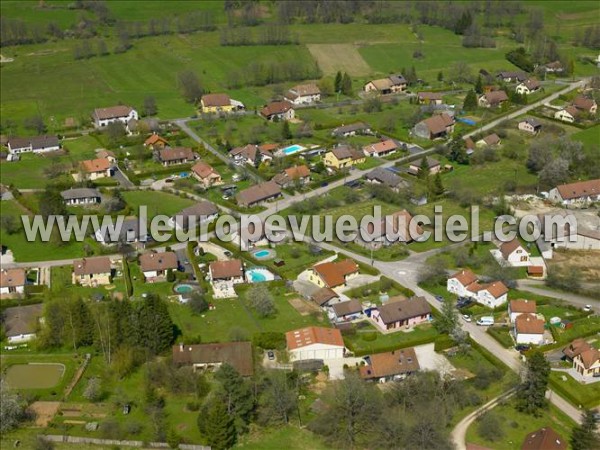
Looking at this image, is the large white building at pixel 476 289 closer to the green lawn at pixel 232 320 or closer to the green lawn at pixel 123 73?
the green lawn at pixel 232 320

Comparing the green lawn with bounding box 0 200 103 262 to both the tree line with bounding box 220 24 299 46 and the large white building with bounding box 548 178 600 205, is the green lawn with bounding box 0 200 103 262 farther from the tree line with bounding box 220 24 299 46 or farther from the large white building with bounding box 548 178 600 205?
the tree line with bounding box 220 24 299 46

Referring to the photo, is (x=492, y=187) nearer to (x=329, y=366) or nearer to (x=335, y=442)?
(x=329, y=366)

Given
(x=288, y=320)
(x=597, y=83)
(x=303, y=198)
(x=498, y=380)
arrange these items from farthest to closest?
(x=597, y=83) → (x=303, y=198) → (x=288, y=320) → (x=498, y=380)

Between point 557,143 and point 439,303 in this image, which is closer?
point 439,303

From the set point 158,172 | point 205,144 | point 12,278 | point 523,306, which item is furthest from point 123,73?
point 523,306

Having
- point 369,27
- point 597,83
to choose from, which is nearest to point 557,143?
point 597,83

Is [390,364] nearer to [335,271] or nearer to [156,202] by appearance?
[335,271]
